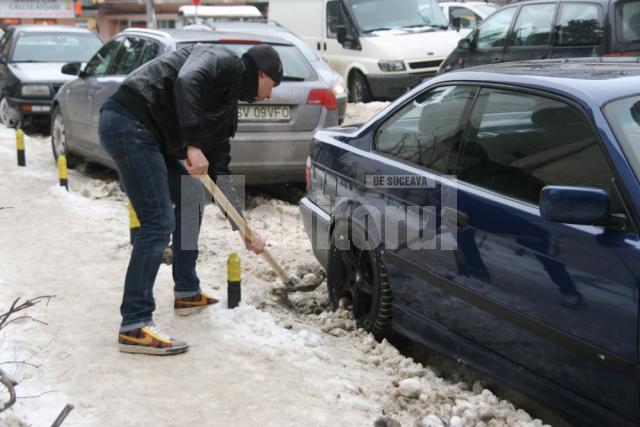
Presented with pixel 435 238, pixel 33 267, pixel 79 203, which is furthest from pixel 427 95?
pixel 79 203

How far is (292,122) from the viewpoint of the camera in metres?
7.34

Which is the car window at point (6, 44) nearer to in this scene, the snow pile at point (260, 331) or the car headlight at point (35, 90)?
the car headlight at point (35, 90)

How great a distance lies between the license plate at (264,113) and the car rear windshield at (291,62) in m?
0.34

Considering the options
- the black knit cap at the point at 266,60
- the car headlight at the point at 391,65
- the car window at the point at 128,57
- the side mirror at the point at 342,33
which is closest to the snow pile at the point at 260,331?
the black knit cap at the point at 266,60

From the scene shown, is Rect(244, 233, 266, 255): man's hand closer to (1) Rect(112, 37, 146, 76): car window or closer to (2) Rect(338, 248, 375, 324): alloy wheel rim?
(2) Rect(338, 248, 375, 324): alloy wheel rim

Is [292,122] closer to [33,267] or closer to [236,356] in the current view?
[33,267]

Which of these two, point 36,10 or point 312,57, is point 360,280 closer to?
point 312,57

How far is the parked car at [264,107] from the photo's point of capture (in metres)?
7.19

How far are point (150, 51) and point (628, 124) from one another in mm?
5634

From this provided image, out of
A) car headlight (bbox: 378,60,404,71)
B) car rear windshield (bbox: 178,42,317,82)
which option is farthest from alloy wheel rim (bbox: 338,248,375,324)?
car headlight (bbox: 378,60,404,71)

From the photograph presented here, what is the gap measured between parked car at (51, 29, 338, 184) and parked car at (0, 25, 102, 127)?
3.99m

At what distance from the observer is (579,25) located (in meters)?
9.50

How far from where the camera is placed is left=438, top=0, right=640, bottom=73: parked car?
8992 millimetres

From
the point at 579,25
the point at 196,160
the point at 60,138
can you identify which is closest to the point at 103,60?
the point at 60,138
